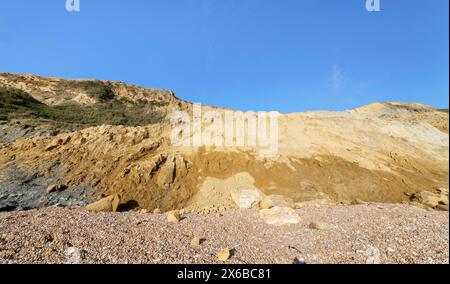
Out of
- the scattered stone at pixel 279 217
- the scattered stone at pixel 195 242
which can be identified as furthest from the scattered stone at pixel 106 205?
the scattered stone at pixel 279 217

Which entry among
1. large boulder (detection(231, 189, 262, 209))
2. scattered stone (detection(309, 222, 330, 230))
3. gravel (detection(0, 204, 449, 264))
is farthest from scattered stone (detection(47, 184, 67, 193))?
scattered stone (detection(309, 222, 330, 230))

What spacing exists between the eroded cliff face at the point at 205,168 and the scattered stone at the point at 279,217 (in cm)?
263

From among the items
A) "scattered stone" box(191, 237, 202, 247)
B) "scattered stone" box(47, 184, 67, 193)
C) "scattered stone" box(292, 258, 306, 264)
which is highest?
"scattered stone" box(47, 184, 67, 193)

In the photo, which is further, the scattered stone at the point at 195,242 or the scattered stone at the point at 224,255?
the scattered stone at the point at 195,242

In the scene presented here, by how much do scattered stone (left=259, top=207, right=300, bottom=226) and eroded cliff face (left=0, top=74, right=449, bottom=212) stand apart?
8.64ft

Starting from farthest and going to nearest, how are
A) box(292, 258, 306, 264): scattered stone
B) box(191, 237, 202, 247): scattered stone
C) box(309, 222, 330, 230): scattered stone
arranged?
box(309, 222, 330, 230): scattered stone → box(191, 237, 202, 247): scattered stone → box(292, 258, 306, 264): scattered stone

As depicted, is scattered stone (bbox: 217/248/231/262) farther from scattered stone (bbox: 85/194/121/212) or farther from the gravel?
scattered stone (bbox: 85/194/121/212)

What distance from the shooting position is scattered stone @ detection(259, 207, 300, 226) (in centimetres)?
970

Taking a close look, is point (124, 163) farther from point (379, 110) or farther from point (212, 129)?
point (379, 110)

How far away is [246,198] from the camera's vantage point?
42.2 feet

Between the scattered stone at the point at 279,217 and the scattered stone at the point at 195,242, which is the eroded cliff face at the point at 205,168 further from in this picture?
the scattered stone at the point at 195,242

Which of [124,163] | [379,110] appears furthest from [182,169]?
[379,110]

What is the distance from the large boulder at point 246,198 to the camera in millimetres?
12586
